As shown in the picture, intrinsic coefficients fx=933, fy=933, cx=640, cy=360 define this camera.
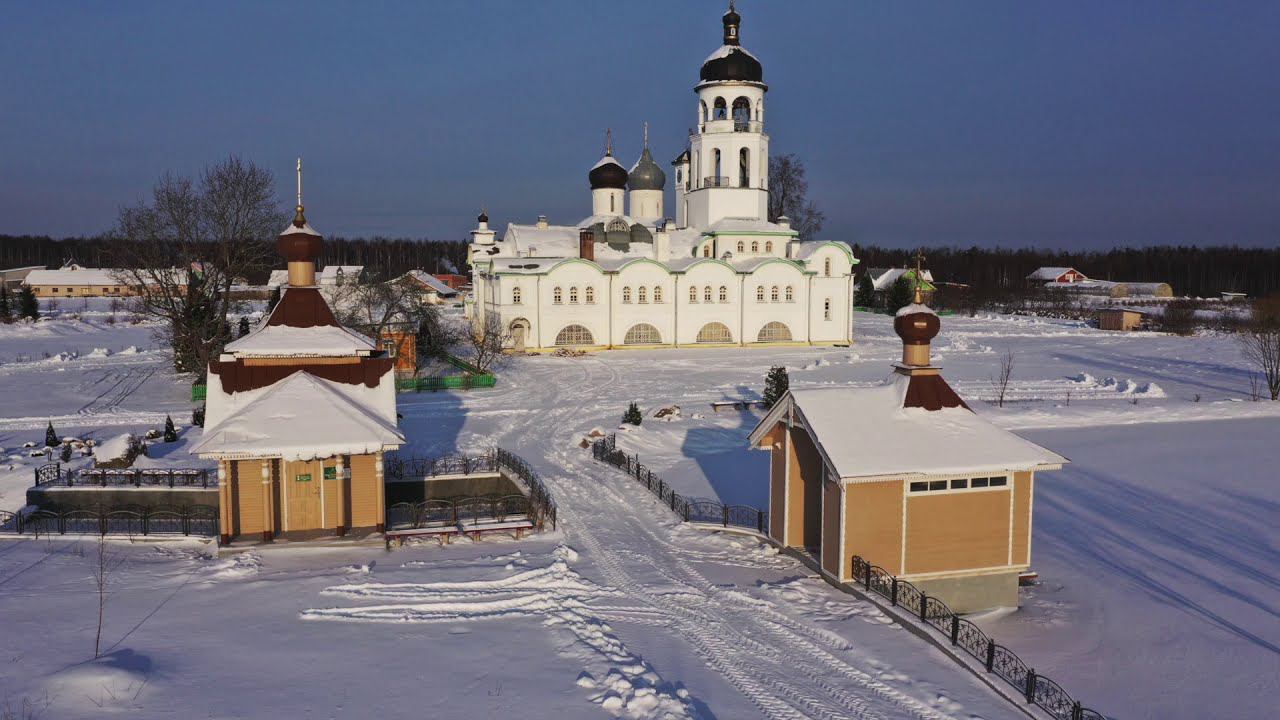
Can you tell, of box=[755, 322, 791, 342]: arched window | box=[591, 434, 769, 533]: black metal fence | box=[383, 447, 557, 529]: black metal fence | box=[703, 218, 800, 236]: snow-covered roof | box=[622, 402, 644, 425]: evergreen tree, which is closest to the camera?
box=[383, 447, 557, 529]: black metal fence

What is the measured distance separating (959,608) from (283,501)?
436 inches

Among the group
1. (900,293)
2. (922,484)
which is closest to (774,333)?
(900,293)

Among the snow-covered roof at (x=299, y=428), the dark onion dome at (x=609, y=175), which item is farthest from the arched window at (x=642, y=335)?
the snow-covered roof at (x=299, y=428)

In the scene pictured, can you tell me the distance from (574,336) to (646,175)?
590 inches

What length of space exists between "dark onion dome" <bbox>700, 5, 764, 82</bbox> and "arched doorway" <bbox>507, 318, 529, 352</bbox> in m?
18.2

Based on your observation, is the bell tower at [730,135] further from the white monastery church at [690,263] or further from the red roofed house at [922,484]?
the red roofed house at [922,484]

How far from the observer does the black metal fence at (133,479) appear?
18.3 metres

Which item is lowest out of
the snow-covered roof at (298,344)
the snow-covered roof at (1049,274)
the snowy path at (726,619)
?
the snowy path at (726,619)

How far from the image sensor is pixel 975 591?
551 inches

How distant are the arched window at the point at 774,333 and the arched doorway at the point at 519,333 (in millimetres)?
11791

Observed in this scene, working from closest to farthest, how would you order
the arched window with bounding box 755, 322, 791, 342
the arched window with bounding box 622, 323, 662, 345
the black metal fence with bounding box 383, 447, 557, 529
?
the black metal fence with bounding box 383, 447, 557, 529
the arched window with bounding box 622, 323, 662, 345
the arched window with bounding box 755, 322, 791, 342

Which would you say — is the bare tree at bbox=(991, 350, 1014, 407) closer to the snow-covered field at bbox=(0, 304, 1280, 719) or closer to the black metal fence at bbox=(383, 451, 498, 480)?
the snow-covered field at bbox=(0, 304, 1280, 719)

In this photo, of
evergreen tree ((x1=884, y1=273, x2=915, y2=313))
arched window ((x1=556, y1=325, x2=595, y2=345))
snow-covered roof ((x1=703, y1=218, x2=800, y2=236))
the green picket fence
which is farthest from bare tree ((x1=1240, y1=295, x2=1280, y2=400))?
the green picket fence

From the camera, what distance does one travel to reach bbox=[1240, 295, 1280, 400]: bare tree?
112ft
